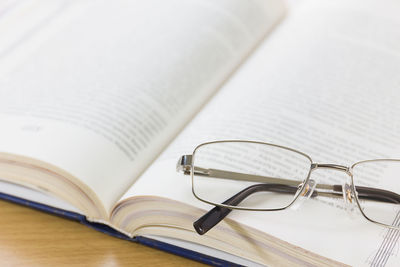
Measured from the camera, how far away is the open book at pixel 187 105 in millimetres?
604

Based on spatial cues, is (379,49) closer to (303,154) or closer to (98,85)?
(303,154)

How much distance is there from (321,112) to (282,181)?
0.16m

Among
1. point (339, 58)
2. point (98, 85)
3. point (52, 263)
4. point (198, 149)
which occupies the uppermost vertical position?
point (339, 58)

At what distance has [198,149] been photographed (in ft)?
2.21

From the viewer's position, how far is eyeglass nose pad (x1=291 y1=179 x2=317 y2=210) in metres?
0.61

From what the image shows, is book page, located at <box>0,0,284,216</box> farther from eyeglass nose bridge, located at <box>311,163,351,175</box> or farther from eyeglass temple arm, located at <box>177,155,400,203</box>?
eyeglass nose bridge, located at <box>311,163,351,175</box>

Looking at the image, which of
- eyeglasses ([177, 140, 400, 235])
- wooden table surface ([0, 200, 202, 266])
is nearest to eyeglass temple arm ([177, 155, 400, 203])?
eyeglasses ([177, 140, 400, 235])

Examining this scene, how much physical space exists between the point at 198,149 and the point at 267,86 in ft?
A: 0.62

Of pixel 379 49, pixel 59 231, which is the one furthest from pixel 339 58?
pixel 59 231

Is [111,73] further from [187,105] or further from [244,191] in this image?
[244,191]

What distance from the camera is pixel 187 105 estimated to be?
31.6 inches

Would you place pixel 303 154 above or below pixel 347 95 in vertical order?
below

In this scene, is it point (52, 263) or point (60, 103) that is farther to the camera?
point (60, 103)

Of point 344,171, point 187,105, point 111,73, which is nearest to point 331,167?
point 344,171
